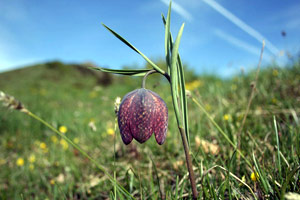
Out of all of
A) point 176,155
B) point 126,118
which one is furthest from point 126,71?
point 176,155

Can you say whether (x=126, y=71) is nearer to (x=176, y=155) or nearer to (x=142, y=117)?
(x=142, y=117)

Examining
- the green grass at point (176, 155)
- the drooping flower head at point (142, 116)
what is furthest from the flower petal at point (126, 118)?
the green grass at point (176, 155)

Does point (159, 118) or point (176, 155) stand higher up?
point (159, 118)

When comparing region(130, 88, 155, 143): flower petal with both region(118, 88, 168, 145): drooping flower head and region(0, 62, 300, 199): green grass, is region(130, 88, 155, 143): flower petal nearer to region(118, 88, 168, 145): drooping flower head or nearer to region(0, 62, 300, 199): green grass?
region(118, 88, 168, 145): drooping flower head

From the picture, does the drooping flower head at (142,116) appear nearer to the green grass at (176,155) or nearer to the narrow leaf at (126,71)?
the narrow leaf at (126,71)

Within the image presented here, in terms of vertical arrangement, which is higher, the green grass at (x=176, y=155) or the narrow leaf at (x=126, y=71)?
the narrow leaf at (x=126, y=71)

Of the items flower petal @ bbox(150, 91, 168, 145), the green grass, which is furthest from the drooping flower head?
the green grass
